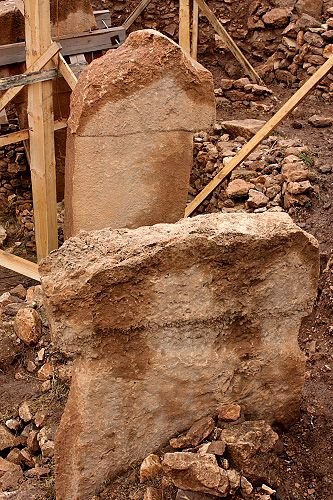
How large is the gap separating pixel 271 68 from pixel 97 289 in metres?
6.22

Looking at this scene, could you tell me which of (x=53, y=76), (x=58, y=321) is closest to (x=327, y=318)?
(x=58, y=321)

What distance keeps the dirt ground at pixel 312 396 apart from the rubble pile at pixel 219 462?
0.11m

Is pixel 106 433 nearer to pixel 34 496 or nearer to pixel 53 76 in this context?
pixel 34 496

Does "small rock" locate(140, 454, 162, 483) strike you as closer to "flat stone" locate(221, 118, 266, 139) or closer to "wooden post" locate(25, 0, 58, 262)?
"wooden post" locate(25, 0, 58, 262)

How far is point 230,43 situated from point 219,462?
602cm

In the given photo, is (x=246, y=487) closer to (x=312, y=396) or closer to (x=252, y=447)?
(x=252, y=447)

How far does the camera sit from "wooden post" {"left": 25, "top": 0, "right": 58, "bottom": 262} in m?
5.12

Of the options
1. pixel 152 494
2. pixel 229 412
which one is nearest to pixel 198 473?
pixel 152 494

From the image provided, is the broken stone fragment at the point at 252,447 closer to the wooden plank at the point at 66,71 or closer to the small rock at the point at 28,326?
the small rock at the point at 28,326

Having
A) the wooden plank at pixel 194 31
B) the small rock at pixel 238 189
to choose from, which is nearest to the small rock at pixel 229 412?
the small rock at pixel 238 189

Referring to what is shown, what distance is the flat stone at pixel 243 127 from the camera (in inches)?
274

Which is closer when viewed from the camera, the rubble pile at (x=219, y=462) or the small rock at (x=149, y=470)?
the rubble pile at (x=219, y=462)

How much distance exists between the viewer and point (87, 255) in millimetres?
2912

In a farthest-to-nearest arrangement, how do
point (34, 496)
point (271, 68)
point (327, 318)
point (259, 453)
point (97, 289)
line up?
point (271, 68), point (327, 318), point (34, 496), point (259, 453), point (97, 289)
